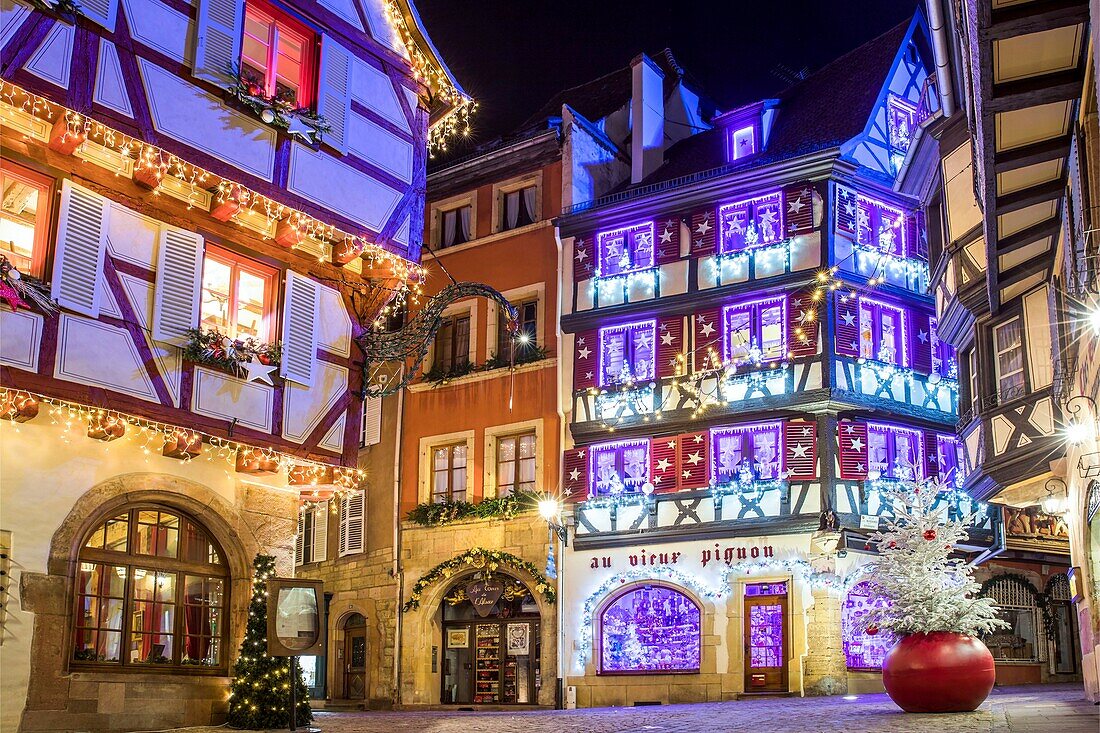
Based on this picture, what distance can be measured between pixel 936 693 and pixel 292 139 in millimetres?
8942

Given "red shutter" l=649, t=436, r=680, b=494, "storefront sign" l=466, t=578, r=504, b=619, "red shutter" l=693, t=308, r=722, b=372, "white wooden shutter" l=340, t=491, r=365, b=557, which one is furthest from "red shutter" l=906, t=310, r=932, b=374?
"white wooden shutter" l=340, t=491, r=365, b=557

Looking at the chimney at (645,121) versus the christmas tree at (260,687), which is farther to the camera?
the chimney at (645,121)

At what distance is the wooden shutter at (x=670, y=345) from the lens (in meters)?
23.9

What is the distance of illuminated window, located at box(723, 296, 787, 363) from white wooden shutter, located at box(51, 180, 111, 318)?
13.7 m

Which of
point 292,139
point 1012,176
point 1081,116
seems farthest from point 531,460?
point 1081,116

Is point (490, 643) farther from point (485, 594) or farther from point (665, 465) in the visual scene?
point (665, 465)

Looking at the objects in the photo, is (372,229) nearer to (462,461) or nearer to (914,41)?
(462,461)

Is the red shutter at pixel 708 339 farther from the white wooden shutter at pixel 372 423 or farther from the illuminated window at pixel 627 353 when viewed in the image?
the white wooden shutter at pixel 372 423

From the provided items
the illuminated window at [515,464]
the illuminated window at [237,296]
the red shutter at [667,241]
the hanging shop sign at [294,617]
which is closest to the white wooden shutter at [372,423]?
the illuminated window at [515,464]

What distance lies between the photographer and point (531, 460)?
25.3 meters

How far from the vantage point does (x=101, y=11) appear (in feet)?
39.4

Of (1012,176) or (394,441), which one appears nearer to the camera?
(1012,176)

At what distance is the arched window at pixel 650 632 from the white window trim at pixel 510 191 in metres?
8.26

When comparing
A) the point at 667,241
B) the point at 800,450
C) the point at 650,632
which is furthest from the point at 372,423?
the point at 800,450
